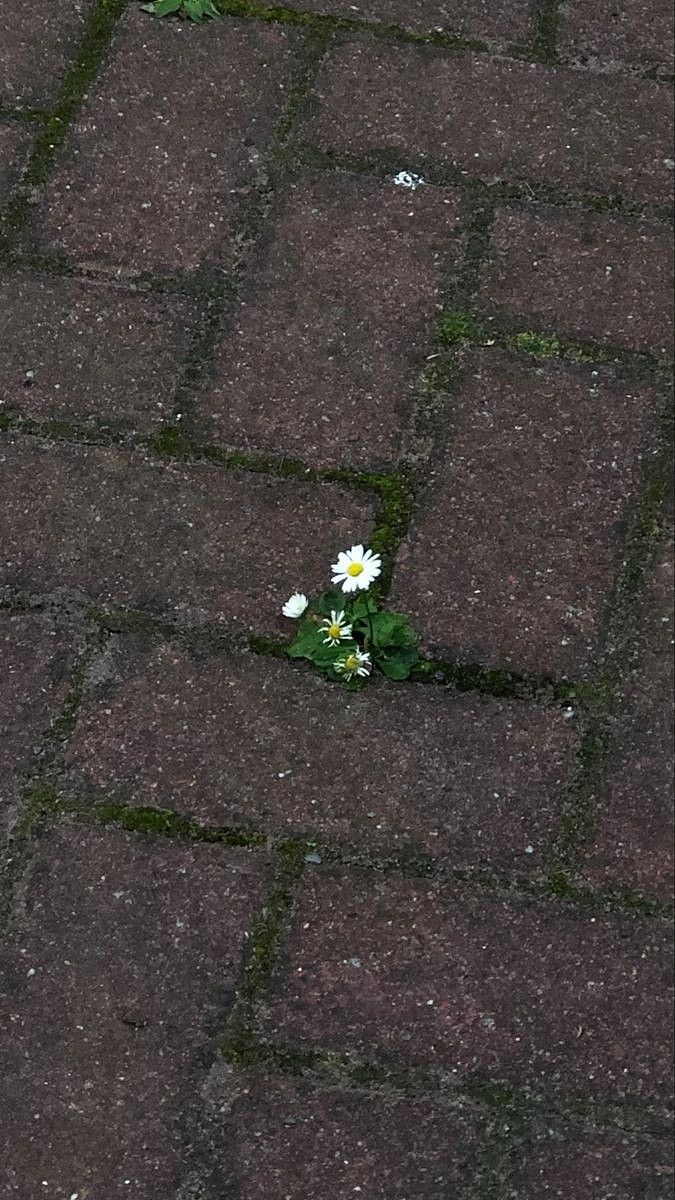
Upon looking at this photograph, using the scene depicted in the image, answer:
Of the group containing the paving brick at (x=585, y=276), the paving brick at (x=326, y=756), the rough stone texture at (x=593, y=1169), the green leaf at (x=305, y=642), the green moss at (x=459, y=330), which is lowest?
the rough stone texture at (x=593, y=1169)

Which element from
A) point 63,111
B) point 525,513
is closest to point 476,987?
point 525,513

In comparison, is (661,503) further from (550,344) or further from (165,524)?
(165,524)

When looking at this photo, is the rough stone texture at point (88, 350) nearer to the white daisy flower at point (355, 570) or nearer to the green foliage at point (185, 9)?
the white daisy flower at point (355, 570)

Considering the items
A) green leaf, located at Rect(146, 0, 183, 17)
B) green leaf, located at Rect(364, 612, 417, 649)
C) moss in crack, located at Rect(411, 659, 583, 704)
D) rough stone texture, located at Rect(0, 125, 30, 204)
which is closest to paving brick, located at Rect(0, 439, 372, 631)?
green leaf, located at Rect(364, 612, 417, 649)

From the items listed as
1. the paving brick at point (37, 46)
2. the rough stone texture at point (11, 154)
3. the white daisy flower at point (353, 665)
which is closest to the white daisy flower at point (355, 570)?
the white daisy flower at point (353, 665)

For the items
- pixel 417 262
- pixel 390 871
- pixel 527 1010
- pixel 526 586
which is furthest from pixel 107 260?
pixel 527 1010

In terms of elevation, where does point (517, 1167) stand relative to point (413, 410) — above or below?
below

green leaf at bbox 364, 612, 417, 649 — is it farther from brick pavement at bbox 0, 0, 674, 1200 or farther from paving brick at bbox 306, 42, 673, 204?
paving brick at bbox 306, 42, 673, 204
